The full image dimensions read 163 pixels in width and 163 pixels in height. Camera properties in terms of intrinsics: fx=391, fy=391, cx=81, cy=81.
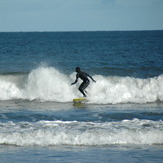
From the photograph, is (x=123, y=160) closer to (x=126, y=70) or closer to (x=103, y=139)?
(x=103, y=139)

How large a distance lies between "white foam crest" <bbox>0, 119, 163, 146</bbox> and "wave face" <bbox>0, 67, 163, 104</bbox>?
6.29 m

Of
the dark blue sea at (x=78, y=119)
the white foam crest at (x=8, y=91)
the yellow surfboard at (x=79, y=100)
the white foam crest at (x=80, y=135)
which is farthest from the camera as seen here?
the white foam crest at (x=8, y=91)

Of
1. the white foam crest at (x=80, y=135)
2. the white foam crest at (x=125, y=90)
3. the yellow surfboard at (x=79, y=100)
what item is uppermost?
the white foam crest at (x=125, y=90)

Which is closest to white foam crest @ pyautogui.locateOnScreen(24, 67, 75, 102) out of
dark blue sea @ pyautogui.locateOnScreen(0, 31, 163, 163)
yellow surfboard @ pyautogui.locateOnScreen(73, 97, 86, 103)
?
dark blue sea @ pyautogui.locateOnScreen(0, 31, 163, 163)

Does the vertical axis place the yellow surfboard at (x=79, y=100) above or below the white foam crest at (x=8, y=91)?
below

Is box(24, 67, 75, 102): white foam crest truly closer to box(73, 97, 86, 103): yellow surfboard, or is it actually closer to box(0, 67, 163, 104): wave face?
box(0, 67, 163, 104): wave face

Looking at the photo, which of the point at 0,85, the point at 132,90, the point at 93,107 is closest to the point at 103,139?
the point at 93,107

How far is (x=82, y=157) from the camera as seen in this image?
930 cm

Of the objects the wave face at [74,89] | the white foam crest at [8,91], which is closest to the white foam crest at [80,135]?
the wave face at [74,89]

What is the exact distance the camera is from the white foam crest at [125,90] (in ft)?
60.8

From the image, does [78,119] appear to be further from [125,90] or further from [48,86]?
[48,86]

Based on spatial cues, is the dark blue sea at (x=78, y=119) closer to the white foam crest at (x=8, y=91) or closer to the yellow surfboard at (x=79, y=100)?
A: the white foam crest at (x=8, y=91)

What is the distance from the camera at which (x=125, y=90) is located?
2005cm

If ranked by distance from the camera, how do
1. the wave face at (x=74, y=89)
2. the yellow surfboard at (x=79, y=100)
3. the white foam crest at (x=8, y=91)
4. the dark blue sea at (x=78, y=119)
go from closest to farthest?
the dark blue sea at (x=78, y=119)
the yellow surfboard at (x=79, y=100)
the wave face at (x=74, y=89)
the white foam crest at (x=8, y=91)
